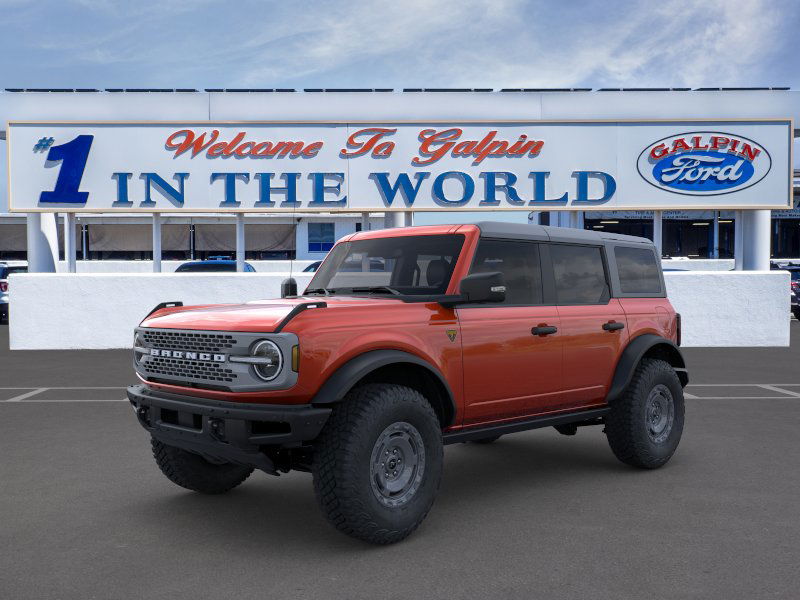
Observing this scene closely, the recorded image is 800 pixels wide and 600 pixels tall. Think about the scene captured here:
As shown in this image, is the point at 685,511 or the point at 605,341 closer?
the point at 685,511

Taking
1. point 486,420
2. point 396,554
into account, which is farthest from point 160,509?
point 486,420

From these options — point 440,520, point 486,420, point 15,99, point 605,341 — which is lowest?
point 440,520

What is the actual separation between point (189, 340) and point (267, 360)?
0.69 metres

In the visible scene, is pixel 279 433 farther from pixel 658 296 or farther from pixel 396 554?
pixel 658 296

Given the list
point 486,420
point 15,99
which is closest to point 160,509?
point 486,420

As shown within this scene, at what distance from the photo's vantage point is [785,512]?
4.92 metres

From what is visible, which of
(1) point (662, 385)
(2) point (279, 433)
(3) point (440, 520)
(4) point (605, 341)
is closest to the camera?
(2) point (279, 433)

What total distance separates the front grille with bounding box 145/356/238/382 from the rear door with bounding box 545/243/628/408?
8.17 feet

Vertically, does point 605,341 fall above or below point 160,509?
above

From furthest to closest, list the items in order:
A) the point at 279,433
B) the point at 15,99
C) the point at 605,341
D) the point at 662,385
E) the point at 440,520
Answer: the point at 15,99
the point at 662,385
the point at 605,341
the point at 440,520
the point at 279,433

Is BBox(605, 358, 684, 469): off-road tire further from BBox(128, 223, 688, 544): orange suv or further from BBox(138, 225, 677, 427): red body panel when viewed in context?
BBox(138, 225, 677, 427): red body panel

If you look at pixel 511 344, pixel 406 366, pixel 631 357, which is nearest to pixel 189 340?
pixel 406 366

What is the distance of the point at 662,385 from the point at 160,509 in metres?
3.99

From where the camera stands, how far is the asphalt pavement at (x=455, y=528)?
12.5 feet
